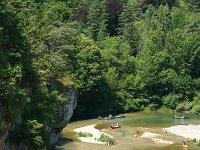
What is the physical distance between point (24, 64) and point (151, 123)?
39.0m

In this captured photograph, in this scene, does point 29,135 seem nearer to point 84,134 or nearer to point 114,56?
point 84,134

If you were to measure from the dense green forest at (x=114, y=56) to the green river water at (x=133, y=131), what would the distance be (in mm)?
6214

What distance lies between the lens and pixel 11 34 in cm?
3206

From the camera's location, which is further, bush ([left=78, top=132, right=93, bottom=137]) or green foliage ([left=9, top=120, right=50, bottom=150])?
bush ([left=78, top=132, right=93, bottom=137])

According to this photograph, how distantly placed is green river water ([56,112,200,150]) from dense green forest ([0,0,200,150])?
20.4 ft

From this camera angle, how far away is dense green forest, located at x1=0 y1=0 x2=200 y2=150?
155 feet

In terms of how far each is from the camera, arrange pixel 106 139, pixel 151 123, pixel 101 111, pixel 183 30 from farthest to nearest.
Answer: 1. pixel 183 30
2. pixel 101 111
3. pixel 151 123
4. pixel 106 139

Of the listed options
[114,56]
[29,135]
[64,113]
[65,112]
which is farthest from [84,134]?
[114,56]

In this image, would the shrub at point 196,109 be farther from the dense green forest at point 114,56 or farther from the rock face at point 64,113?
the rock face at point 64,113

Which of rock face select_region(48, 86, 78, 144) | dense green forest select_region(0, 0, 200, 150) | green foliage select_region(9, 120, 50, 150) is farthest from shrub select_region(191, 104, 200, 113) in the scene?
green foliage select_region(9, 120, 50, 150)

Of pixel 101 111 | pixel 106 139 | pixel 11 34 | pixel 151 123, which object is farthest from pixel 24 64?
pixel 101 111

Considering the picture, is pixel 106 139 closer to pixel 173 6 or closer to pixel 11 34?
pixel 11 34

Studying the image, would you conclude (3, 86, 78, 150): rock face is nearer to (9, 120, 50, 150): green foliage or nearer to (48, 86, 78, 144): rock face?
(48, 86, 78, 144): rock face

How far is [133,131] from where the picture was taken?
6191 cm
